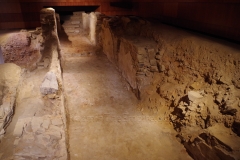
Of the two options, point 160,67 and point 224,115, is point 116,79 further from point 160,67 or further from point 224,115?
point 224,115

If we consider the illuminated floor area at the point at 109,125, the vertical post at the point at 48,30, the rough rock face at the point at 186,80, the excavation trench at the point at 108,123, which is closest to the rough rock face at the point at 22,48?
the vertical post at the point at 48,30

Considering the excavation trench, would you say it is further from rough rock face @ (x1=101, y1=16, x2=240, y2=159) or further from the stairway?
the stairway

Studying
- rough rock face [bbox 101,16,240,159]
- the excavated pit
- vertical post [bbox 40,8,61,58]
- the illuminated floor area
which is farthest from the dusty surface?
rough rock face [bbox 101,16,240,159]

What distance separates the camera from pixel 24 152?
8.69ft

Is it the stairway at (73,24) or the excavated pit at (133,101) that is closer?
the excavated pit at (133,101)

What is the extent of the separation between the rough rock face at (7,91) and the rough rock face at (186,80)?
3142mm

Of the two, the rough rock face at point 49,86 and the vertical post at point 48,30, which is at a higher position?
the vertical post at point 48,30

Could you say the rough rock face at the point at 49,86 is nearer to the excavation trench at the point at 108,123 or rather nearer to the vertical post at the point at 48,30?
the excavation trench at the point at 108,123

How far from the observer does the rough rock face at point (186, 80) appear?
351cm

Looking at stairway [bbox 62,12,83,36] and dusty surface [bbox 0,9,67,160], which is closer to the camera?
dusty surface [bbox 0,9,67,160]

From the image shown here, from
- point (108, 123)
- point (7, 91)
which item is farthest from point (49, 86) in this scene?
point (108, 123)

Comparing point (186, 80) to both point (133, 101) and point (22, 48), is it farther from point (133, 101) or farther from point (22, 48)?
point (22, 48)

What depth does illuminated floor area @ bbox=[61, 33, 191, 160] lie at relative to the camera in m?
3.82

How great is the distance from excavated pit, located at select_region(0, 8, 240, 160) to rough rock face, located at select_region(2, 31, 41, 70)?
2152 mm
